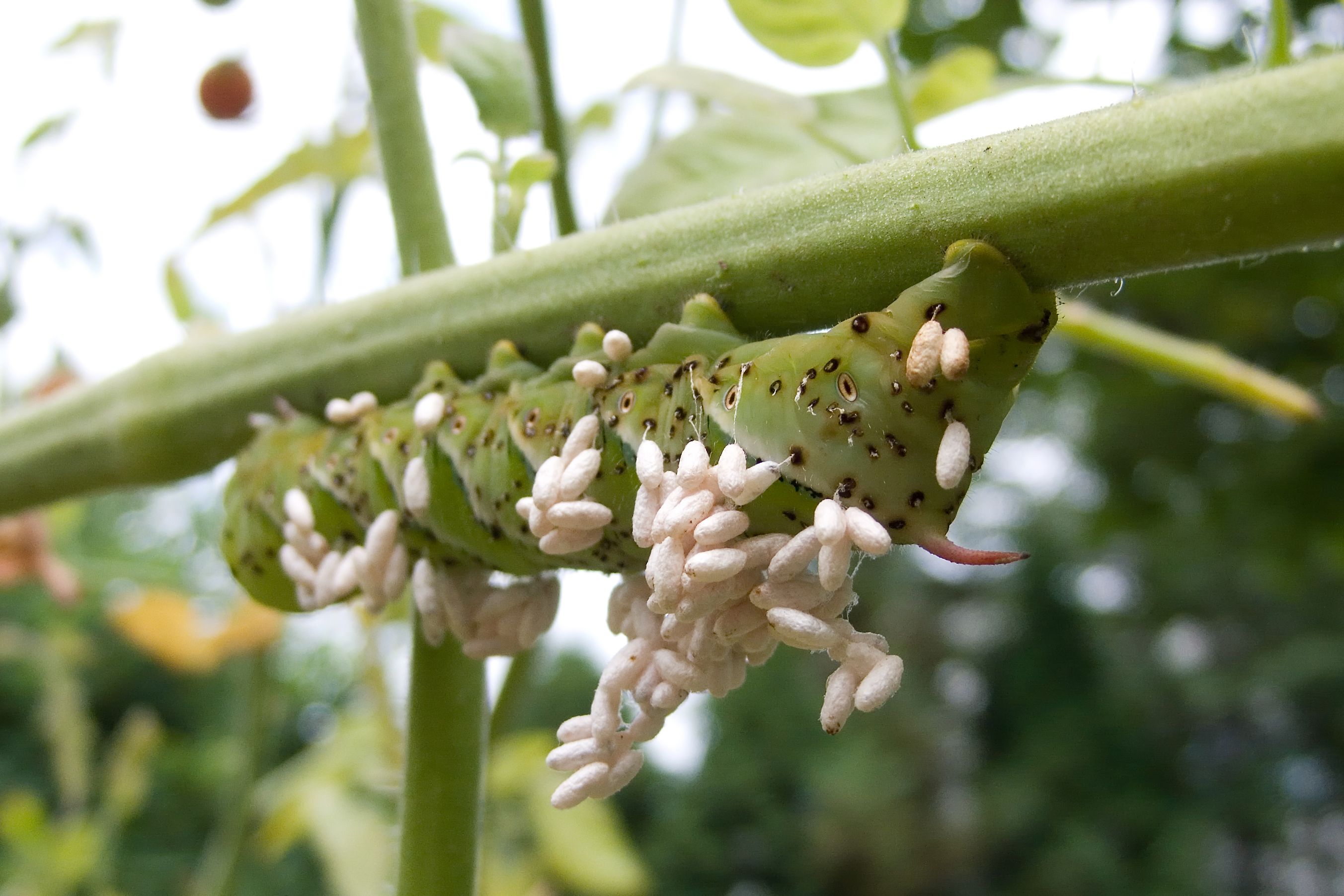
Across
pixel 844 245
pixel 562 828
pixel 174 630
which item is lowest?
pixel 562 828

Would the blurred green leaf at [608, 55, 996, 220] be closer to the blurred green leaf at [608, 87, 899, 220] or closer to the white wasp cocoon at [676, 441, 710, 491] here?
the blurred green leaf at [608, 87, 899, 220]

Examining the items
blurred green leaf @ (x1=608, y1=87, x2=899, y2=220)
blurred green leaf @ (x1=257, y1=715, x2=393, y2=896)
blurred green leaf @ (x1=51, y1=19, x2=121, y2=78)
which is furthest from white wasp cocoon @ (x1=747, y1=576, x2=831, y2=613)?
blurred green leaf @ (x1=51, y1=19, x2=121, y2=78)

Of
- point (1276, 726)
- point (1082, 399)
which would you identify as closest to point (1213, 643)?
point (1276, 726)

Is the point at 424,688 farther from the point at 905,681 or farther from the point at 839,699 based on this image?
the point at 905,681

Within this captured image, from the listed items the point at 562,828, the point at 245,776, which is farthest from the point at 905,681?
the point at 245,776

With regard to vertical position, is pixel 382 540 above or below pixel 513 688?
above

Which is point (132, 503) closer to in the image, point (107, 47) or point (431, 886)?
point (107, 47)

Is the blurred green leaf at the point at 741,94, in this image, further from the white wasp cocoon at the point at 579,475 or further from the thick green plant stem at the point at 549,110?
the white wasp cocoon at the point at 579,475
